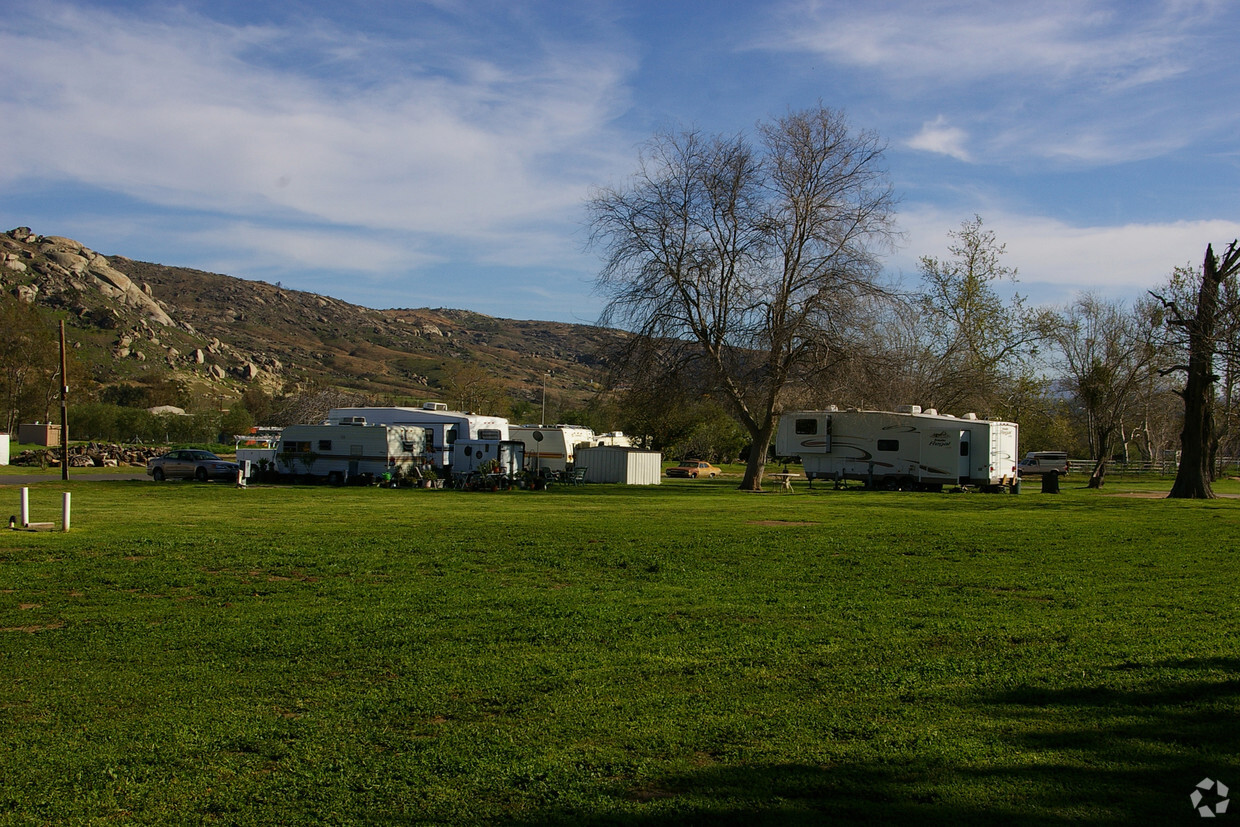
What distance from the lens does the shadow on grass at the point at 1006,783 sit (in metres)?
4.37

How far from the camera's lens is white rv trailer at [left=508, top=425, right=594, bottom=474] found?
4218 cm

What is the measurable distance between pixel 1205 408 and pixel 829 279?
13.8 metres

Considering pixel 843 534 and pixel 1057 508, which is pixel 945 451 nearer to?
pixel 1057 508

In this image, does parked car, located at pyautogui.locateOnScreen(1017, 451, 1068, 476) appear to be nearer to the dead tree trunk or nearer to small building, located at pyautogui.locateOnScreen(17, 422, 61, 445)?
the dead tree trunk

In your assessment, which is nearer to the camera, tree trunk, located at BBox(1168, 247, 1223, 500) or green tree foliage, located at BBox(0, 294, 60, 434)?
tree trunk, located at BBox(1168, 247, 1223, 500)

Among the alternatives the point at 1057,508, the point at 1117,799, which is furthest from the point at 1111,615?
the point at 1057,508

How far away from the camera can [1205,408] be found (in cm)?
3062

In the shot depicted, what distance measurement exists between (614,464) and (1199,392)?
22770 mm

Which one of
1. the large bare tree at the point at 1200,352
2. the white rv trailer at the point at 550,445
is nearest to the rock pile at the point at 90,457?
the white rv trailer at the point at 550,445

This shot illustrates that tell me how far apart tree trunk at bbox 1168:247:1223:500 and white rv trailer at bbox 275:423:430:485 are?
2845 cm

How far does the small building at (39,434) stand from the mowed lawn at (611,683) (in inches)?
2441

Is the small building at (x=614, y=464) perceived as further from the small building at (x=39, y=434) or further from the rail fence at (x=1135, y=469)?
the small building at (x=39, y=434)

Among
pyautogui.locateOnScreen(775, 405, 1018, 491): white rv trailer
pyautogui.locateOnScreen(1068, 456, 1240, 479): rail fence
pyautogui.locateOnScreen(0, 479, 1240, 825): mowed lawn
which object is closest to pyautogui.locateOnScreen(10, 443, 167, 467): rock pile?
pyautogui.locateOnScreen(775, 405, 1018, 491): white rv trailer

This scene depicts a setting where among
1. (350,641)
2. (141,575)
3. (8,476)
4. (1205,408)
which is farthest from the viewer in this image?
(8,476)
